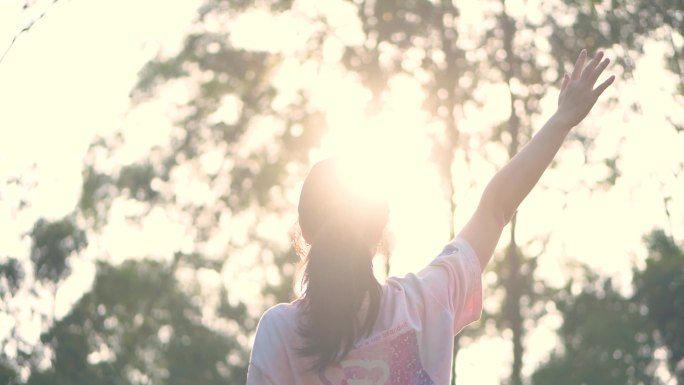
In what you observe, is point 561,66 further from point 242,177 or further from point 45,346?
point 45,346

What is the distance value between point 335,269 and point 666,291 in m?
24.8

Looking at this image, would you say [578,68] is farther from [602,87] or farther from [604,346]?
[604,346]

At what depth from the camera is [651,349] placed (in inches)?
1072

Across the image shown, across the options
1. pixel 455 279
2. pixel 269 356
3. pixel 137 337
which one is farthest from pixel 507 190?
pixel 137 337

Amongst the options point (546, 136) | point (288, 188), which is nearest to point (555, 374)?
point (288, 188)

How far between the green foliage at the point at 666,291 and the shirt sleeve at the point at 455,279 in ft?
75.0

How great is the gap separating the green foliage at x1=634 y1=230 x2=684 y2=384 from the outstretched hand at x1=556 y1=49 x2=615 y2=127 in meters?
22.6

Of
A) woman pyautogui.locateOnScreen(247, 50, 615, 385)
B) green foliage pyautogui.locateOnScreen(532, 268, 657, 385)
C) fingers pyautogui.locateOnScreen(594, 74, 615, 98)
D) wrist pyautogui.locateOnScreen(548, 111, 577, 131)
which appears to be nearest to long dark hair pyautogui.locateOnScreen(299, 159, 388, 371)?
woman pyautogui.locateOnScreen(247, 50, 615, 385)

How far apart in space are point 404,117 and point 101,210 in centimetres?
830

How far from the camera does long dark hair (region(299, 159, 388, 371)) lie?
263 centimetres

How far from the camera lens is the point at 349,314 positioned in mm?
2641

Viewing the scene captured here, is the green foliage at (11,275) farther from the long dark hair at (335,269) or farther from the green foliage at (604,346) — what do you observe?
the green foliage at (604,346)

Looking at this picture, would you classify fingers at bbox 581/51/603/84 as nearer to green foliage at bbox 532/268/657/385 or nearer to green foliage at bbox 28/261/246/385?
green foliage at bbox 28/261/246/385

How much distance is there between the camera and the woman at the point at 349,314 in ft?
8.65
